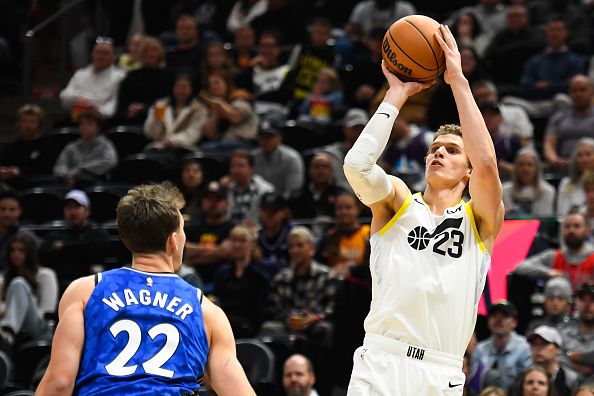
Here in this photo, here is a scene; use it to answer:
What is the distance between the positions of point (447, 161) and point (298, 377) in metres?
3.87

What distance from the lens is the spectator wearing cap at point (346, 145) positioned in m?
12.8

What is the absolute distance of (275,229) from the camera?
38.7ft

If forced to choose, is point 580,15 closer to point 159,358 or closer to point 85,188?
point 85,188

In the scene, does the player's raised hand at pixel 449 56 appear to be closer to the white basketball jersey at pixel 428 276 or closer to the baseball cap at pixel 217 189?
the white basketball jersey at pixel 428 276

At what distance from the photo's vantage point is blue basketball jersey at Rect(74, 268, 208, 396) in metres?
4.70

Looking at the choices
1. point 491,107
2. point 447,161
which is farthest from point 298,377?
point 491,107

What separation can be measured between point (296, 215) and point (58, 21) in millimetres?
5394

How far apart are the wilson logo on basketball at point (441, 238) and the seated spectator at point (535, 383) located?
3488 mm

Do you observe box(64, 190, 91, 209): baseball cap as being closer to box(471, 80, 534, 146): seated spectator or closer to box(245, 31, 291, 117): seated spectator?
box(245, 31, 291, 117): seated spectator

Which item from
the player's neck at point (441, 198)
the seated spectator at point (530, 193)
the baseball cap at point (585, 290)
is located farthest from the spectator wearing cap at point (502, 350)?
the player's neck at point (441, 198)

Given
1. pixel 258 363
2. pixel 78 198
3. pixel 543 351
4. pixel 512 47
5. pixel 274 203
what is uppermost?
pixel 512 47

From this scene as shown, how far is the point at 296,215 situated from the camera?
41.0 feet

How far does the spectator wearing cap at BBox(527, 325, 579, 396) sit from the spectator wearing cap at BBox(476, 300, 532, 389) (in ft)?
0.58

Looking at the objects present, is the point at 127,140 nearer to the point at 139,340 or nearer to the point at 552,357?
the point at 552,357
